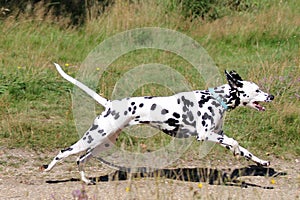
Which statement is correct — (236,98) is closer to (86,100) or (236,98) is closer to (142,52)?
(86,100)

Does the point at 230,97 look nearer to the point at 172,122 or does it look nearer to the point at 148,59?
Result: the point at 172,122

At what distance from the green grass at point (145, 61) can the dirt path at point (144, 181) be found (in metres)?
0.42

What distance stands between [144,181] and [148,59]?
474 cm

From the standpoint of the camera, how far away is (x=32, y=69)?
9664 mm

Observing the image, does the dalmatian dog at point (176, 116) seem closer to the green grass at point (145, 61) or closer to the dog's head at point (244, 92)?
the dog's head at point (244, 92)

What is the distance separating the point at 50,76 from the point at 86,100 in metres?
0.91

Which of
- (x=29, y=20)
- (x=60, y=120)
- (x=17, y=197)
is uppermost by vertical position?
(x=29, y=20)

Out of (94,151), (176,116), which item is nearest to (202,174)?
(176,116)

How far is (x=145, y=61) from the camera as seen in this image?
10695 mm

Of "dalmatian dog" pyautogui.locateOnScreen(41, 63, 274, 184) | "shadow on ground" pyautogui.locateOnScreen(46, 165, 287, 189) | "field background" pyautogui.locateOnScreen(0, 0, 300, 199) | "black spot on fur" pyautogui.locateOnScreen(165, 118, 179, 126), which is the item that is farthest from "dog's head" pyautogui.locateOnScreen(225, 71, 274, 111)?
"field background" pyautogui.locateOnScreen(0, 0, 300, 199)

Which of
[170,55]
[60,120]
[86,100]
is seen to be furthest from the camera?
[170,55]

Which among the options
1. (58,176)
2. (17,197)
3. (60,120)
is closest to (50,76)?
(60,120)

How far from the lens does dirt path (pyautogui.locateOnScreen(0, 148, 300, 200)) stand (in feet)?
19.4

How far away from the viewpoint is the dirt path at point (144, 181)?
19.4 feet
